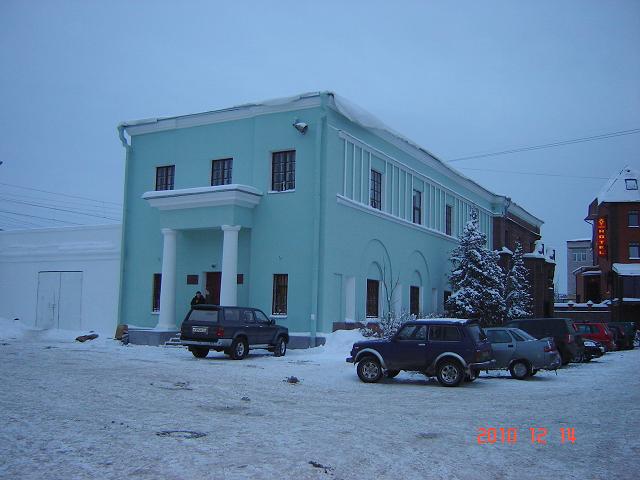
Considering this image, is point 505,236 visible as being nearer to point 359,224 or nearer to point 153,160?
point 359,224

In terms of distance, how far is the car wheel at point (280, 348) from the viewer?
21.9 meters

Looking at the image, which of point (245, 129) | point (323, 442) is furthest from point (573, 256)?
point (323, 442)

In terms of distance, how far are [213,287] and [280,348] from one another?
6.33 meters

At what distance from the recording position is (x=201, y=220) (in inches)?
1009

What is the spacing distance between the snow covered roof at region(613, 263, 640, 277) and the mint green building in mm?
32068

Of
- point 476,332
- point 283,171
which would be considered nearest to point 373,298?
point 283,171

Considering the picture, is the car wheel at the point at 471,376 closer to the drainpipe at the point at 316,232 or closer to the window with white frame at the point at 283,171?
the drainpipe at the point at 316,232

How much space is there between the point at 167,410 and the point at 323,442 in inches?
129

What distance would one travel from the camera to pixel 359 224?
27344 millimetres

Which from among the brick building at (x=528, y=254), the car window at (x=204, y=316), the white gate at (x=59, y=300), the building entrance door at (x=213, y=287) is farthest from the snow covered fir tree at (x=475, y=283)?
the white gate at (x=59, y=300)

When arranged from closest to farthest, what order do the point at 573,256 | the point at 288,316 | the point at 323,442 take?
the point at 323,442
the point at 288,316
the point at 573,256

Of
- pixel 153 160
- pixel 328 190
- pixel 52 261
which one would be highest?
pixel 153 160

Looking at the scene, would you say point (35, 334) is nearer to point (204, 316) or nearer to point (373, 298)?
point (204, 316)

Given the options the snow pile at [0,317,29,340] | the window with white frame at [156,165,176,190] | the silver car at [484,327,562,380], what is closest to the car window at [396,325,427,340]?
the silver car at [484,327,562,380]
